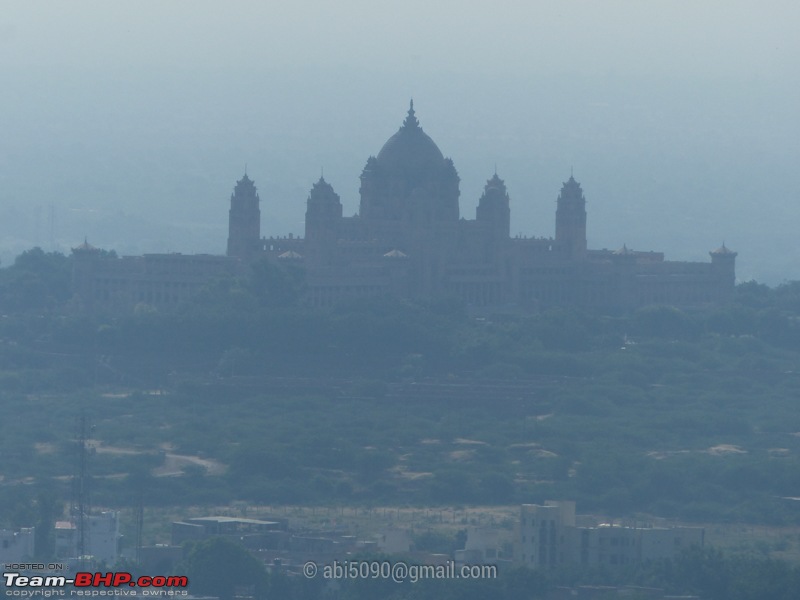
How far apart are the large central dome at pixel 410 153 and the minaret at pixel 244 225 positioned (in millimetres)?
7125

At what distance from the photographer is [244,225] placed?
113812 millimetres

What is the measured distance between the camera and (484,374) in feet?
318

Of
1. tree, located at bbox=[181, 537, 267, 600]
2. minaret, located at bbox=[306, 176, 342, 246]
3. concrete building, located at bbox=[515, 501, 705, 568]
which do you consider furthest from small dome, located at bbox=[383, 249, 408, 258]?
tree, located at bbox=[181, 537, 267, 600]

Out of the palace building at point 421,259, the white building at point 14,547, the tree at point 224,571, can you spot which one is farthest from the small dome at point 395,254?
the tree at point 224,571

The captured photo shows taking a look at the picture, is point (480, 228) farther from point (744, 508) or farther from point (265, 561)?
point (265, 561)

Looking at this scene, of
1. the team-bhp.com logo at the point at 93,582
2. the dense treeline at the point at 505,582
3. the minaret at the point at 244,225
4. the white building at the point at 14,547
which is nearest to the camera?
the team-bhp.com logo at the point at 93,582

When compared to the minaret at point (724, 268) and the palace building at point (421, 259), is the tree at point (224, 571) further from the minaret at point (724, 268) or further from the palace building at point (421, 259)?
the minaret at point (724, 268)

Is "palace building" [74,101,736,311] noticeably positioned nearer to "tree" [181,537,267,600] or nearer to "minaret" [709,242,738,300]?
"minaret" [709,242,738,300]

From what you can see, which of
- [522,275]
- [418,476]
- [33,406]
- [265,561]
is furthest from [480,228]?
[265,561]

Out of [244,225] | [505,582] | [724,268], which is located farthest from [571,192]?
[505,582]

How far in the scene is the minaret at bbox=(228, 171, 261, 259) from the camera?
372 ft

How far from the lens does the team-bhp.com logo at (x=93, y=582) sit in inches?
2398

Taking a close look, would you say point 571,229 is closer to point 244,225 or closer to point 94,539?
point 244,225

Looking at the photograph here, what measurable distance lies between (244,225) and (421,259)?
5664 millimetres
